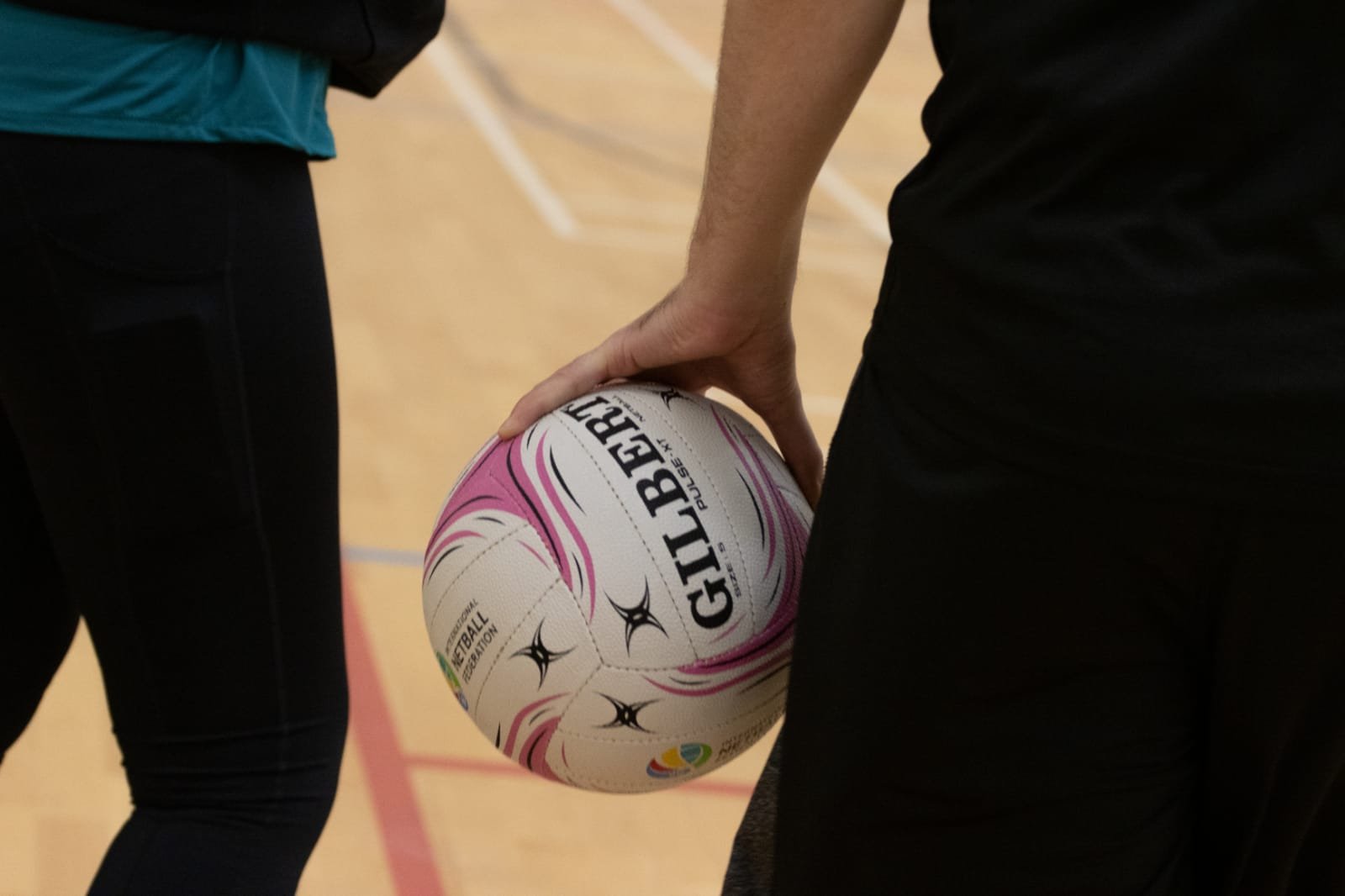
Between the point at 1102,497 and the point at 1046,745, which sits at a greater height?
the point at 1102,497

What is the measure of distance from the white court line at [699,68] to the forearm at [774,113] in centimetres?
→ 334

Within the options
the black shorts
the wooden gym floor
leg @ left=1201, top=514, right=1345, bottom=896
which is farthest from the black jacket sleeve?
the wooden gym floor

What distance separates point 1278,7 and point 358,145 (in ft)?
16.0

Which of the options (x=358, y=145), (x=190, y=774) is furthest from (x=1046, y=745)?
(x=358, y=145)

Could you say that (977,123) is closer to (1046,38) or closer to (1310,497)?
(1046,38)

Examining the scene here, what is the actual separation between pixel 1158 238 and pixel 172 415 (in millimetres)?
685

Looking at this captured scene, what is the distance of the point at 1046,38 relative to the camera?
81cm

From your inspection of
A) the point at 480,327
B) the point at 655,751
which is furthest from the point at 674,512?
the point at 480,327

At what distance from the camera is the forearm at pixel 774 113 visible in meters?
0.93

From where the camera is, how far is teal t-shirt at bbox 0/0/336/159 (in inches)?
40.8

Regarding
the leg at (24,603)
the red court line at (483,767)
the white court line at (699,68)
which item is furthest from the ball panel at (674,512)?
the white court line at (699,68)

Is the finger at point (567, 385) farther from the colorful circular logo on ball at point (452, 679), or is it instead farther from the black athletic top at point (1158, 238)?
the black athletic top at point (1158, 238)

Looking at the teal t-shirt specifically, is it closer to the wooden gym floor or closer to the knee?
the knee

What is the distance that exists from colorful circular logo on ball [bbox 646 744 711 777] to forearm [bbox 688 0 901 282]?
0.38 m
